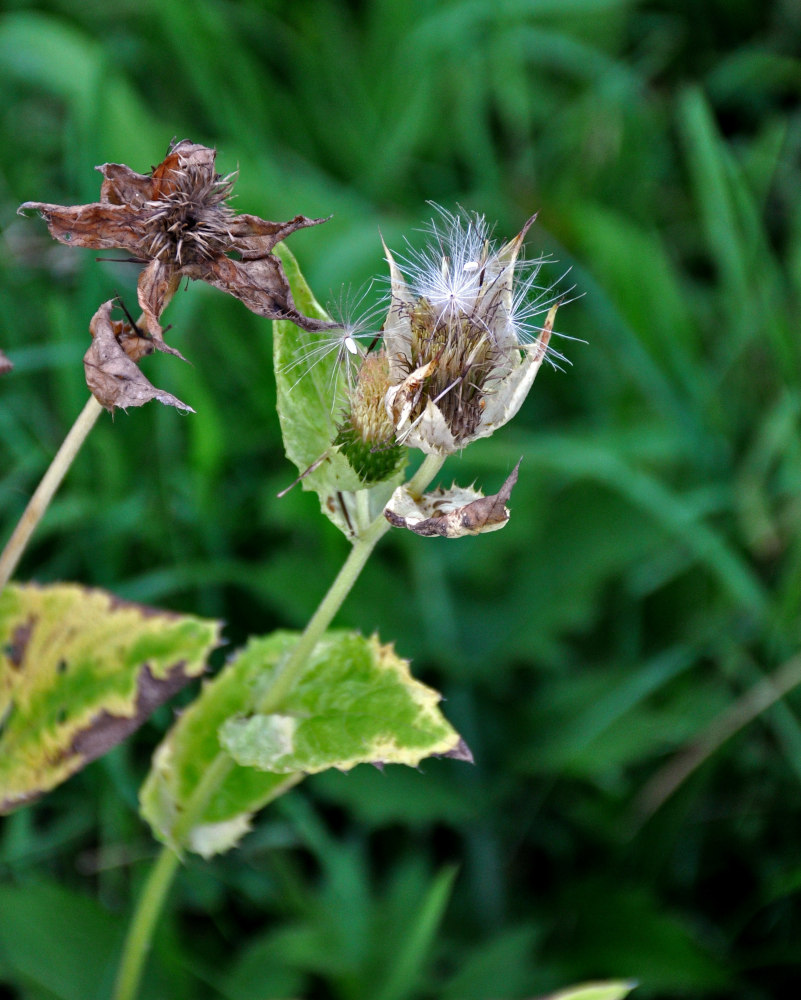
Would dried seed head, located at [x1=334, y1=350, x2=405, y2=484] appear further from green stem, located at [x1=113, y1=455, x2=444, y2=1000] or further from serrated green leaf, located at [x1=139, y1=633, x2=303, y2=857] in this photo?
serrated green leaf, located at [x1=139, y1=633, x2=303, y2=857]

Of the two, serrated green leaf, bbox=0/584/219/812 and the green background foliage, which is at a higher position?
the green background foliage

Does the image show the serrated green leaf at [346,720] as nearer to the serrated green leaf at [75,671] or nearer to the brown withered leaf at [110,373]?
the serrated green leaf at [75,671]

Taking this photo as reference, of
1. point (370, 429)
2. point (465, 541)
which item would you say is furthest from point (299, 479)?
point (465, 541)

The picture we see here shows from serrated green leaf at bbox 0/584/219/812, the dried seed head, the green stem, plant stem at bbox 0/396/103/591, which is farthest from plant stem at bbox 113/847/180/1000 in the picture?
the dried seed head

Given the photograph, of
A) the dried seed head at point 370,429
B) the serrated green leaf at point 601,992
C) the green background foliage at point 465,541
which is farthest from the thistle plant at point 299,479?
the green background foliage at point 465,541

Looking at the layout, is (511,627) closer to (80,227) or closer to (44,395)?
(44,395)

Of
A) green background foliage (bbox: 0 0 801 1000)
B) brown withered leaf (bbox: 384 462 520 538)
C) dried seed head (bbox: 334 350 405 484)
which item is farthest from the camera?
green background foliage (bbox: 0 0 801 1000)

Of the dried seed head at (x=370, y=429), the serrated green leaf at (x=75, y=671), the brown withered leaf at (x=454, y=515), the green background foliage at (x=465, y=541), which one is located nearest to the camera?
the brown withered leaf at (x=454, y=515)
